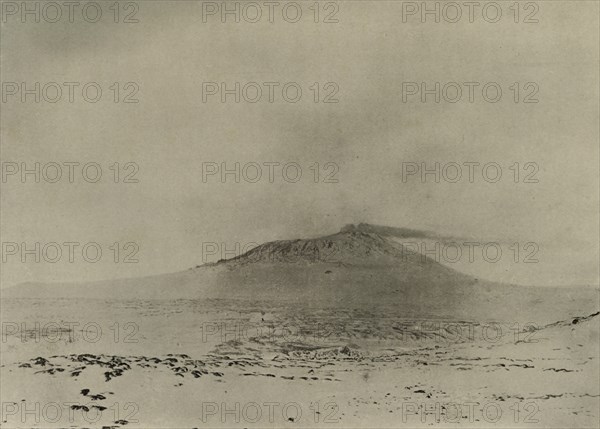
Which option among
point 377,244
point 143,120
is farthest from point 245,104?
point 377,244

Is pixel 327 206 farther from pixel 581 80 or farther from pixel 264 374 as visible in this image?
pixel 581 80

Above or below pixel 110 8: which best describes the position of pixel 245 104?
below

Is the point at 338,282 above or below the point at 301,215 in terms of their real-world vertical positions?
below

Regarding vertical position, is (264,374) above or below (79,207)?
below

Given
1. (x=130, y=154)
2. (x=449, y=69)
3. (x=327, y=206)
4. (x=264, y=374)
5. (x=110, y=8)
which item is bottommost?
(x=264, y=374)

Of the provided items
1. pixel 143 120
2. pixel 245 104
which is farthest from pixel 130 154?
pixel 245 104

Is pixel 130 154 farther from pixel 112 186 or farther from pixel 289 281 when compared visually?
pixel 289 281
